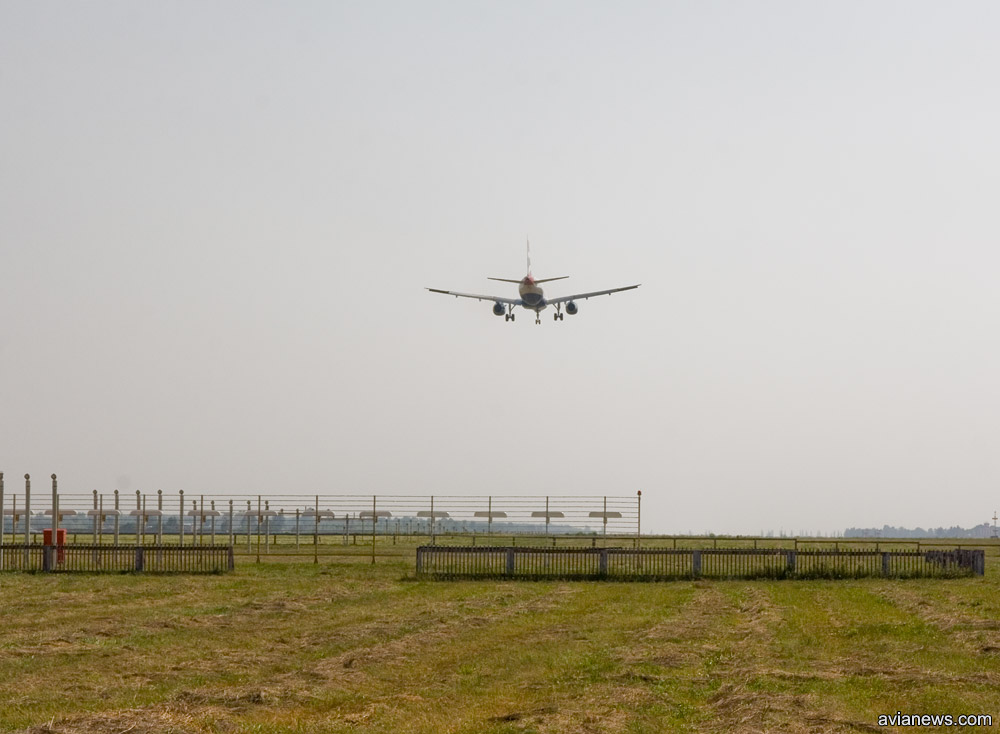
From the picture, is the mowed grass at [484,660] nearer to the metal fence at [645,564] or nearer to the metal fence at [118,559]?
the metal fence at [645,564]

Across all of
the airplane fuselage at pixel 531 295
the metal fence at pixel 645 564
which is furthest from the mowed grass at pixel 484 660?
the airplane fuselage at pixel 531 295

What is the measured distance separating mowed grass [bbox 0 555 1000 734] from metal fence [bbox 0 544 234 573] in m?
7.21

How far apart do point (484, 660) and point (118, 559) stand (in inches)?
963

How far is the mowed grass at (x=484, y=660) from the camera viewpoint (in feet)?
44.0

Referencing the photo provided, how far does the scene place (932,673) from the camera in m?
16.3

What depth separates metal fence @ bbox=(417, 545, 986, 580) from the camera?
3806cm

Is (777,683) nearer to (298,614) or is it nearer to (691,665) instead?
(691,665)

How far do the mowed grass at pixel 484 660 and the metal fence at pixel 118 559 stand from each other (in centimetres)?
721

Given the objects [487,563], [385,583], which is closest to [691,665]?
[385,583]

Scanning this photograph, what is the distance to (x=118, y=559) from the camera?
39188mm

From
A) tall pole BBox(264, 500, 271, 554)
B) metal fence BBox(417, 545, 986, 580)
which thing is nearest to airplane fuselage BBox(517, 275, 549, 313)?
tall pole BBox(264, 500, 271, 554)

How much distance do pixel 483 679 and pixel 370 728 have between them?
381cm

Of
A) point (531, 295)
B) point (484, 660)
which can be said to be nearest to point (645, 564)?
point (484, 660)

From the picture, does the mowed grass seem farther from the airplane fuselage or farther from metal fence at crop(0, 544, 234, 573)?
the airplane fuselage
